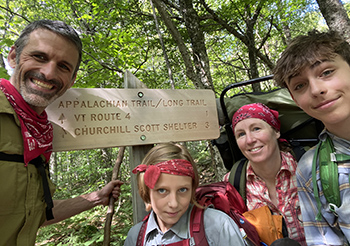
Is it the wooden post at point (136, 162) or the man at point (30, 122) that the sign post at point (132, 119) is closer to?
the wooden post at point (136, 162)

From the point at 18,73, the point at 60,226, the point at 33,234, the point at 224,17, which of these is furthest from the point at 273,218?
the point at 224,17

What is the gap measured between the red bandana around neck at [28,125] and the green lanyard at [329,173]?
2.05 meters

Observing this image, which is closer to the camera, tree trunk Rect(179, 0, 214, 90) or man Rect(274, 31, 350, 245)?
man Rect(274, 31, 350, 245)

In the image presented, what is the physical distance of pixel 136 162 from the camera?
6.54 feet

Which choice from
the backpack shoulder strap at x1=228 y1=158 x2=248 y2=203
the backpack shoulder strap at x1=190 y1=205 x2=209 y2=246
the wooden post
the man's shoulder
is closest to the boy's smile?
the backpack shoulder strap at x1=228 y1=158 x2=248 y2=203

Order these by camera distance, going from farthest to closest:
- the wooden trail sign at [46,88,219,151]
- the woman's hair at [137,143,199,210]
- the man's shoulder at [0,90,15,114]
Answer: the wooden trail sign at [46,88,219,151]
the woman's hair at [137,143,199,210]
the man's shoulder at [0,90,15,114]

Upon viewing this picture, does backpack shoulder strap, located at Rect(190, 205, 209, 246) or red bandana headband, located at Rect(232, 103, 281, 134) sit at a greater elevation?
red bandana headband, located at Rect(232, 103, 281, 134)

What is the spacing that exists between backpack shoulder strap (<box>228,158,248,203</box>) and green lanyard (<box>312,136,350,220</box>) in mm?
644

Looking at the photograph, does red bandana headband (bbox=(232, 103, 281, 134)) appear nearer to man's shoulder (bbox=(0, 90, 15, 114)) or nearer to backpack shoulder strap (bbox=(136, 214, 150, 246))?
backpack shoulder strap (bbox=(136, 214, 150, 246))

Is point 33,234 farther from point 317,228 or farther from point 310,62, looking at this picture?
point 310,62

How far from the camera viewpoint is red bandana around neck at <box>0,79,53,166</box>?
146cm

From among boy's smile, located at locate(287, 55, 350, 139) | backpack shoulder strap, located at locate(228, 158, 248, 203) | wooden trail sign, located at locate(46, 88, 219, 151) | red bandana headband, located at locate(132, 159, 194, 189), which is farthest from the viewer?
backpack shoulder strap, located at locate(228, 158, 248, 203)

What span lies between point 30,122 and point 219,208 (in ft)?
5.41

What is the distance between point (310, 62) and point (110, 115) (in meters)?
1.62
